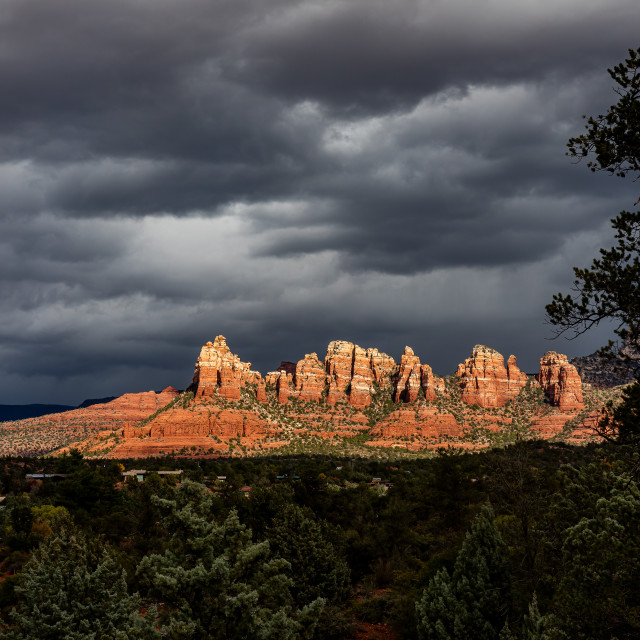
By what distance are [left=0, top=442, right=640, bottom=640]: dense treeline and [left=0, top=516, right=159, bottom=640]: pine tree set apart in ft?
0.24

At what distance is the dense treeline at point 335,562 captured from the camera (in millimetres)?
15445

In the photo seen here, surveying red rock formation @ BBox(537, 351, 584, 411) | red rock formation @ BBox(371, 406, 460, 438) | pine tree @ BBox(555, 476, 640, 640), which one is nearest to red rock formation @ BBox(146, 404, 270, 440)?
red rock formation @ BBox(371, 406, 460, 438)

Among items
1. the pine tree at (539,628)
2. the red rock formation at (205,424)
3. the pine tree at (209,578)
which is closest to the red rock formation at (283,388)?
the red rock formation at (205,424)

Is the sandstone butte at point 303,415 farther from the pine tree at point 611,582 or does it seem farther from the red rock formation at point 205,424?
the pine tree at point 611,582

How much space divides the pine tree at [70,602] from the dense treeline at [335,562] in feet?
0.24

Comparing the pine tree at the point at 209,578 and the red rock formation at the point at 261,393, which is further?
the red rock formation at the point at 261,393

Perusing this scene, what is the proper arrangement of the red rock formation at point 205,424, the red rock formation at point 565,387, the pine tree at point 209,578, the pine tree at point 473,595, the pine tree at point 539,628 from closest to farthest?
the pine tree at point 209,578, the pine tree at point 539,628, the pine tree at point 473,595, the red rock formation at point 205,424, the red rock formation at point 565,387

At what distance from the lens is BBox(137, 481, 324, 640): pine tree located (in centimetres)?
1470

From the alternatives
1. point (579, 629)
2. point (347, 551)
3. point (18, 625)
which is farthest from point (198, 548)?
point (347, 551)

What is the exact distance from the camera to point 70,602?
86.1 feet

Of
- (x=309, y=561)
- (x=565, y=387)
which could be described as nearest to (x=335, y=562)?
(x=309, y=561)

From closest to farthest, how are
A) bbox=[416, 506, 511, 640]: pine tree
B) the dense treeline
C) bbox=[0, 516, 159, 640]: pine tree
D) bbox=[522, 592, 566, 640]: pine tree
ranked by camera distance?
the dense treeline
bbox=[522, 592, 566, 640]: pine tree
bbox=[0, 516, 159, 640]: pine tree
bbox=[416, 506, 511, 640]: pine tree

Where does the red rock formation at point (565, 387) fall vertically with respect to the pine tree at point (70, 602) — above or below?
above

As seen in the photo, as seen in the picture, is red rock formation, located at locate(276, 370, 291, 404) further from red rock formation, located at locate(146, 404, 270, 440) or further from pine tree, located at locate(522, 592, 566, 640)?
pine tree, located at locate(522, 592, 566, 640)
